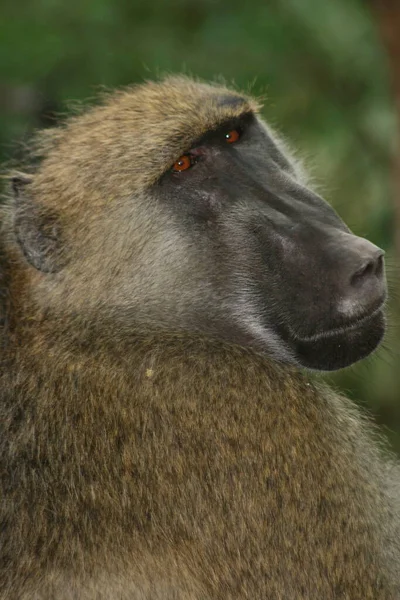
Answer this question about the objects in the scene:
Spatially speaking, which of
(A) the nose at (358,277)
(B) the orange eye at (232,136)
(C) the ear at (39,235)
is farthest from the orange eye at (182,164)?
(A) the nose at (358,277)

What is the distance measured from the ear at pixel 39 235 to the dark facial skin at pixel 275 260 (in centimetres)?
48

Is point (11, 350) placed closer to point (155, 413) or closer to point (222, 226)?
point (155, 413)

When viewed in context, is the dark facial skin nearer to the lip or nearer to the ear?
the lip

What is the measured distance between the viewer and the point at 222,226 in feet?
14.0

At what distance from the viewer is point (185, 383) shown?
415 cm

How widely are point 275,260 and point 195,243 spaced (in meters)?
0.35

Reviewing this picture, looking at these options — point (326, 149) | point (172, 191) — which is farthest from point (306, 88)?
point (172, 191)

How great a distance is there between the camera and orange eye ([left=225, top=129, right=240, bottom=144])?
15.2 feet

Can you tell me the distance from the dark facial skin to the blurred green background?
2096 millimetres

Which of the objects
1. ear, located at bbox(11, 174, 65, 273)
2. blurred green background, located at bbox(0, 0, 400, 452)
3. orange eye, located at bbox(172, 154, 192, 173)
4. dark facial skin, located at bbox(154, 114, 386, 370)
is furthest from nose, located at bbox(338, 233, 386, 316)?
blurred green background, located at bbox(0, 0, 400, 452)

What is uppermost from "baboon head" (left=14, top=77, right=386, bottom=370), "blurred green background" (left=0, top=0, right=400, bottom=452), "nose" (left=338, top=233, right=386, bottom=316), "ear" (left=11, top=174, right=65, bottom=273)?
"nose" (left=338, top=233, right=386, bottom=316)

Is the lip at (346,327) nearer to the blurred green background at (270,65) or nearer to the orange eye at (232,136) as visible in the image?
the orange eye at (232,136)

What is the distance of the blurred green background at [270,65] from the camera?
24.4 ft

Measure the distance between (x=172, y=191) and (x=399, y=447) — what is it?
394 cm
